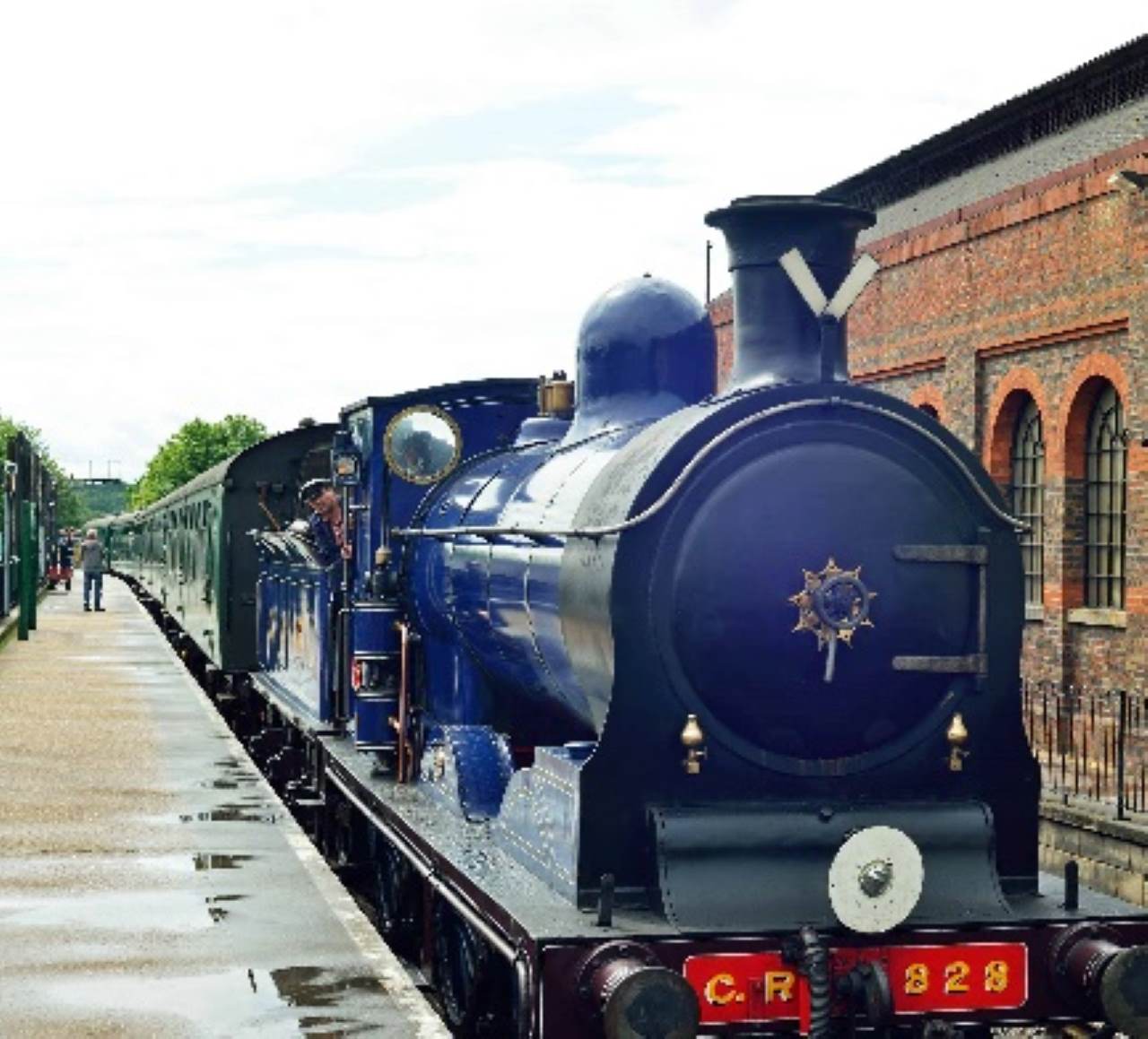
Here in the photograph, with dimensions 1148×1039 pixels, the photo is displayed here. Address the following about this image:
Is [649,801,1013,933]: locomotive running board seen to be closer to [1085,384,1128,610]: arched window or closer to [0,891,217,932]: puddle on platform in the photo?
[0,891,217,932]: puddle on platform

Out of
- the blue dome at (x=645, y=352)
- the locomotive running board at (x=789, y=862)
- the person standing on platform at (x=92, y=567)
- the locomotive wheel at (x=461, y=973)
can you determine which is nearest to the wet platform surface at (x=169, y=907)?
the locomotive wheel at (x=461, y=973)

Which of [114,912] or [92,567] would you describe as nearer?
[114,912]

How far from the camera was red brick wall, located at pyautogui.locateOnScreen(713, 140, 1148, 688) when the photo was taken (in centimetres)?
1562

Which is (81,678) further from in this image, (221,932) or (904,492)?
(904,492)

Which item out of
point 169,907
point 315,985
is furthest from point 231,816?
point 315,985

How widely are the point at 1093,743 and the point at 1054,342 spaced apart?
4.45 metres

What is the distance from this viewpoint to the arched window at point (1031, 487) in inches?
693

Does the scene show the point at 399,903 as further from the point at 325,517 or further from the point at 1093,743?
the point at 1093,743

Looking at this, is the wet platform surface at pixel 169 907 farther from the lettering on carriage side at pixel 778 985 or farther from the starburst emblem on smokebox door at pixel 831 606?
the starburst emblem on smokebox door at pixel 831 606

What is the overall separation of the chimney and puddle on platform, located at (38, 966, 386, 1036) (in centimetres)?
273

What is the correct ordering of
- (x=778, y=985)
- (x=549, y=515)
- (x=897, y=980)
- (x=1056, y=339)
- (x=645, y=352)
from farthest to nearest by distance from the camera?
(x=1056, y=339), (x=645, y=352), (x=549, y=515), (x=897, y=980), (x=778, y=985)

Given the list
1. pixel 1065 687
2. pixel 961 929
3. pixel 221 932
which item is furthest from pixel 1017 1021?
pixel 1065 687

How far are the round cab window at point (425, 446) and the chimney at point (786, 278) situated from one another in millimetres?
3261

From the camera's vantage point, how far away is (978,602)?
5980 mm
